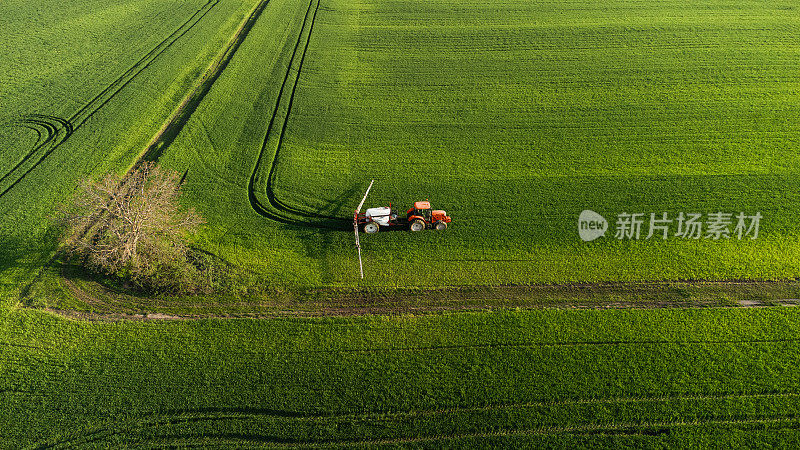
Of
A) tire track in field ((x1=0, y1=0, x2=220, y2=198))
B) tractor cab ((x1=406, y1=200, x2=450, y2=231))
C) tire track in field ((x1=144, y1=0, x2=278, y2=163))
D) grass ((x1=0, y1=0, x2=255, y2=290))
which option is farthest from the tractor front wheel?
tire track in field ((x1=0, y1=0, x2=220, y2=198))

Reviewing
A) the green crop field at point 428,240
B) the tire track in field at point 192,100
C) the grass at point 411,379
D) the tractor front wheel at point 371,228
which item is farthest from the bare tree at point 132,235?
the tractor front wheel at point 371,228

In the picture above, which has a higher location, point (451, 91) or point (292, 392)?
point (451, 91)

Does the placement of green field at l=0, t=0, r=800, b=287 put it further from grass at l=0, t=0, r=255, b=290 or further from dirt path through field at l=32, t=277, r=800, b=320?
dirt path through field at l=32, t=277, r=800, b=320

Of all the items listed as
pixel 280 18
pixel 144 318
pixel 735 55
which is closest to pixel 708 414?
pixel 144 318

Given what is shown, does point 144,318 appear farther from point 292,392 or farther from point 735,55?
point 735,55

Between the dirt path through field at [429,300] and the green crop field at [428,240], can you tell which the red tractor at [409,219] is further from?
the dirt path through field at [429,300]

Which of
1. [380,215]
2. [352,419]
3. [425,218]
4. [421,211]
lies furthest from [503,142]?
[352,419]

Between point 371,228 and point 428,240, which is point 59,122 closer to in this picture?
point 371,228
